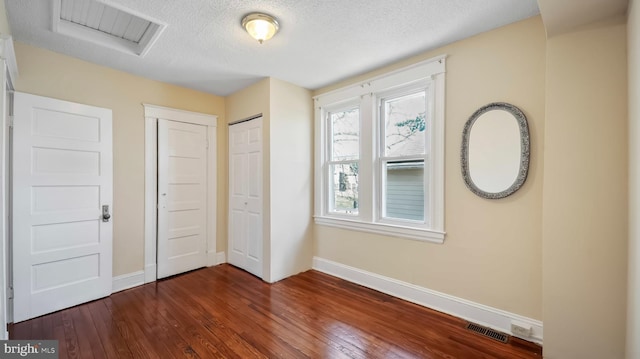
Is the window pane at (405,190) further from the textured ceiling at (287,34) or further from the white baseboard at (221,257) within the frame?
the white baseboard at (221,257)

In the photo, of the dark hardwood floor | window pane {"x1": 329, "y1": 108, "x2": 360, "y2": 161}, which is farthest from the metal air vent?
window pane {"x1": 329, "y1": 108, "x2": 360, "y2": 161}

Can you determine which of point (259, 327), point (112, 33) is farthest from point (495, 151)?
point (112, 33)

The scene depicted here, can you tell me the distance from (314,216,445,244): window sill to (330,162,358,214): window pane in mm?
176

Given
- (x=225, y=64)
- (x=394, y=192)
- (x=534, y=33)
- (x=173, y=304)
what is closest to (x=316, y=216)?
(x=394, y=192)

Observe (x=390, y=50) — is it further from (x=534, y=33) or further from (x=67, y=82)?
(x=67, y=82)

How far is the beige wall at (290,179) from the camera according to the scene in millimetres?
3387

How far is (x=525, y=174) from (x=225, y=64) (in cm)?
303

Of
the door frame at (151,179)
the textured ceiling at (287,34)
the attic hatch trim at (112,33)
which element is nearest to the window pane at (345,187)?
the textured ceiling at (287,34)

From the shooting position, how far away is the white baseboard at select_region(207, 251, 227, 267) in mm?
3912

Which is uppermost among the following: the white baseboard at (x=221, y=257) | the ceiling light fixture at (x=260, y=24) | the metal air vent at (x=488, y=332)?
the ceiling light fixture at (x=260, y=24)

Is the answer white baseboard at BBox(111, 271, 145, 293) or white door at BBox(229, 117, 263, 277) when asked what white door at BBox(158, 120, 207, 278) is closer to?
white baseboard at BBox(111, 271, 145, 293)

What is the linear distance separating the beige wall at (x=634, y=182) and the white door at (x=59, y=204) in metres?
4.19

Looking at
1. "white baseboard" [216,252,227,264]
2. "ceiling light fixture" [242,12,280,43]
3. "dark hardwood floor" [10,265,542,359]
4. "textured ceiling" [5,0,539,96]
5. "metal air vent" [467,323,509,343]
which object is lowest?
"dark hardwood floor" [10,265,542,359]

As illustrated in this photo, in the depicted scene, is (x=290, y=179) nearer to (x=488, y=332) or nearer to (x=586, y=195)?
(x=488, y=332)
